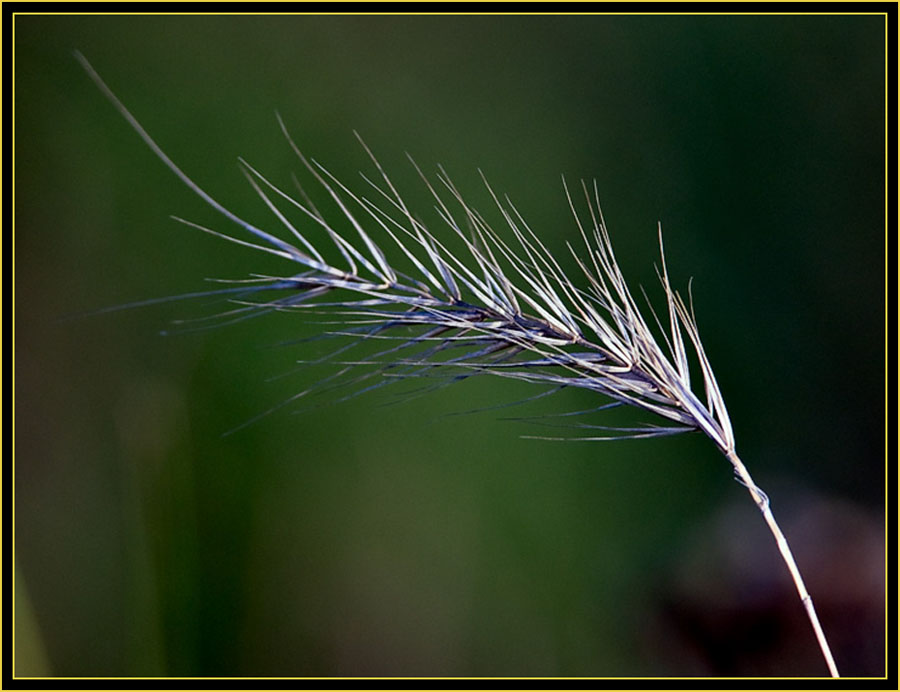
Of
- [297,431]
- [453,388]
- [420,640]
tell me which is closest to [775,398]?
[453,388]

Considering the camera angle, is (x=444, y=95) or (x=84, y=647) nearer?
(x=84, y=647)

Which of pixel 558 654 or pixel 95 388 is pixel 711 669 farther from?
pixel 95 388

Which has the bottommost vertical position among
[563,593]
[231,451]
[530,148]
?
[563,593]

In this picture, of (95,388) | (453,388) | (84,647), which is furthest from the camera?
(453,388)

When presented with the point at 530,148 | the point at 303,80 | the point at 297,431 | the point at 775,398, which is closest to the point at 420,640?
the point at 297,431

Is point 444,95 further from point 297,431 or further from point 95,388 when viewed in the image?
point 95,388

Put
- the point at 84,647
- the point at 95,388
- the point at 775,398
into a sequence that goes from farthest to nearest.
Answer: the point at 775,398, the point at 95,388, the point at 84,647

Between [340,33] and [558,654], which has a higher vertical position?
[340,33]
